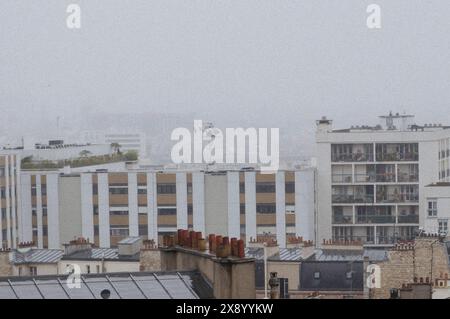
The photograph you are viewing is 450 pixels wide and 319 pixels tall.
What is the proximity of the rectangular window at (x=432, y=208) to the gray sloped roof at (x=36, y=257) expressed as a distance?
7379 mm

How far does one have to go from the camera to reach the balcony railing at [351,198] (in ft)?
66.2

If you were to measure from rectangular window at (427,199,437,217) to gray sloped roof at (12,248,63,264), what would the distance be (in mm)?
7379

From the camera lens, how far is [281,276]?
30.8 ft

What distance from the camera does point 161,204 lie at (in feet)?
61.4

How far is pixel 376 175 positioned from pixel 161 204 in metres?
3.96

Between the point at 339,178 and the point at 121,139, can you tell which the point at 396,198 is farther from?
the point at 121,139

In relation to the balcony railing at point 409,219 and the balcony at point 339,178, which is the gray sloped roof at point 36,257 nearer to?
the balcony at point 339,178

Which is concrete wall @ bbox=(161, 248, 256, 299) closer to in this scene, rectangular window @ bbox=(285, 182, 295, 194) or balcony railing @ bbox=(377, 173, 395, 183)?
rectangular window @ bbox=(285, 182, 295, 194)

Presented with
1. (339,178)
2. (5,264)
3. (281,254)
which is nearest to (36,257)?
(5,264)
